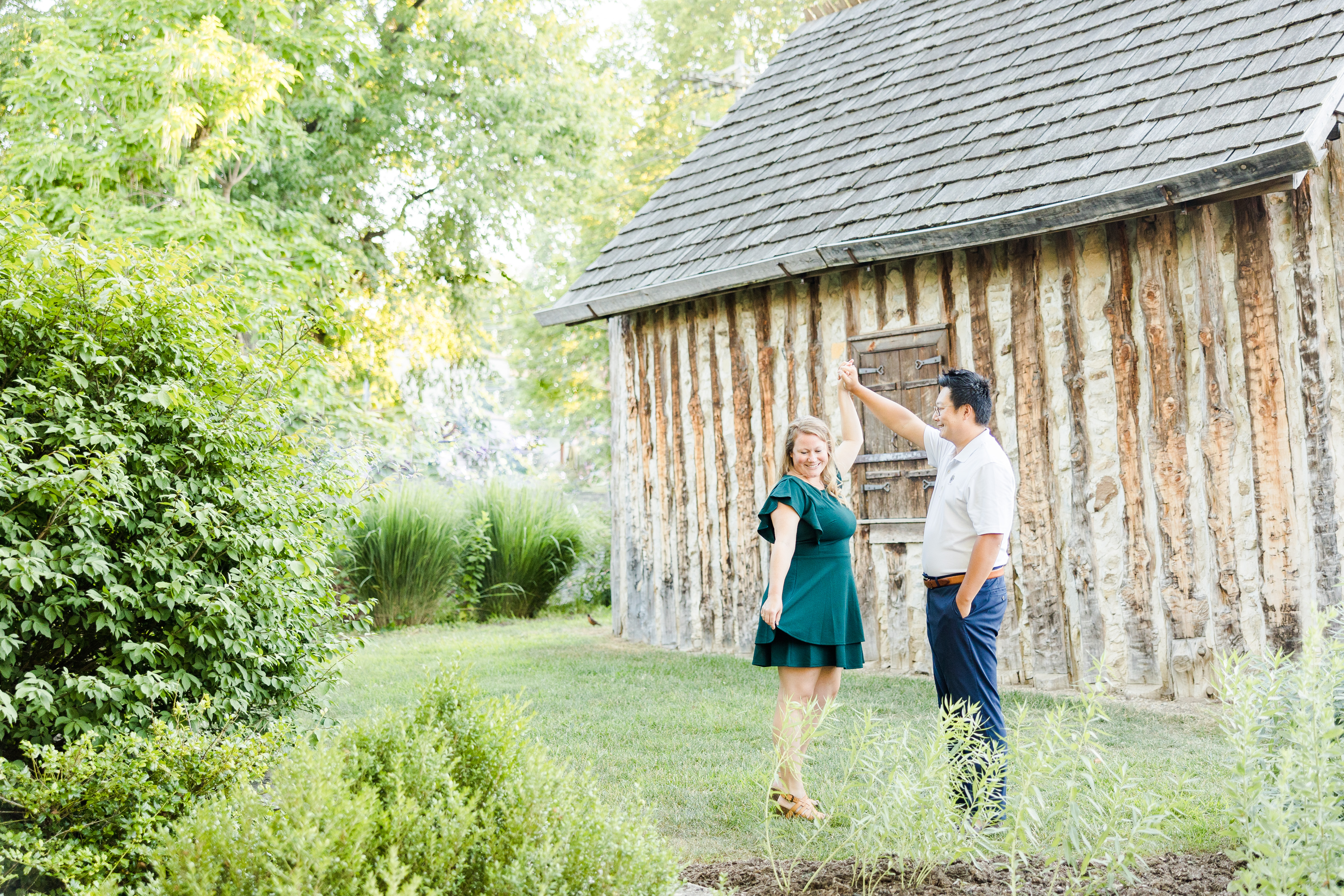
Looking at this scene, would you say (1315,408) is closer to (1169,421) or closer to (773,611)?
(1169,421)

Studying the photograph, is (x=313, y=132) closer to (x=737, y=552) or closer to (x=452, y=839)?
(x=737, y=552)

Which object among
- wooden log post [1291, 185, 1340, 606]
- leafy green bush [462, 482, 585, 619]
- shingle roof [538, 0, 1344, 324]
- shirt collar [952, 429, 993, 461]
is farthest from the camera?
leafy green bush [462, 482, 585, 619]

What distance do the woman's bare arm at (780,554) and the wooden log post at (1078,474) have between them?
123 inches

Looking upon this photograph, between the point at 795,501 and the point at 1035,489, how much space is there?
3192 mm

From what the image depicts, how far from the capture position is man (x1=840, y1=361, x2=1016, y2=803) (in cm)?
389

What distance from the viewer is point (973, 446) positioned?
13.3 ft

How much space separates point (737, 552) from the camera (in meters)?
8.70

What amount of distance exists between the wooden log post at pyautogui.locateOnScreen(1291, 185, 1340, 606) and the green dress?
3165 mm

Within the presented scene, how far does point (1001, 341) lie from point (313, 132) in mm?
10554

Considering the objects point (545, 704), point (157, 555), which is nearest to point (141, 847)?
point (157, 555)

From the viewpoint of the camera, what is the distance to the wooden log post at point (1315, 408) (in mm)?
5836

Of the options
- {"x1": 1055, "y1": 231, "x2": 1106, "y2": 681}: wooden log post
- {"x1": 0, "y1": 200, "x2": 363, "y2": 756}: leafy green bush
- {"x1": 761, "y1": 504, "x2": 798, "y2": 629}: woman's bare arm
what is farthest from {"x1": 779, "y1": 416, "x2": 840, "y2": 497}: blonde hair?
{"x1": 1055, "y1": 231, "x2": 1106, "y2": 681}: wooden log post

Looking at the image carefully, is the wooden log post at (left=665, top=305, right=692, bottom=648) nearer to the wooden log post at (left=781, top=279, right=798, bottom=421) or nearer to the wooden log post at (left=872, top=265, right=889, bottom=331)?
the wooden log post at (left=781, top=279, right=798, bottom=421)

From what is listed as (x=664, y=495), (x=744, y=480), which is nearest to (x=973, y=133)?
(x=744, y=480)
